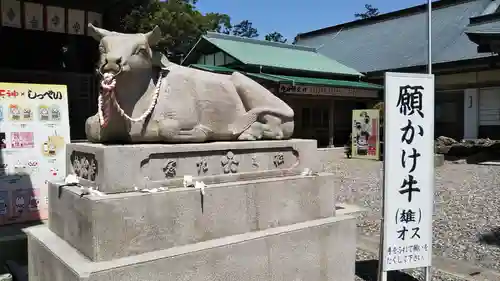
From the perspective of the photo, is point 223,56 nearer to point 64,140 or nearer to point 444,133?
point 444,133

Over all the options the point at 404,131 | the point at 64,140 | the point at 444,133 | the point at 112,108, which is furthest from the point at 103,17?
the point at 444,133

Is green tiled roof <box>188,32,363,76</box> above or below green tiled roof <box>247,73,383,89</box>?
above

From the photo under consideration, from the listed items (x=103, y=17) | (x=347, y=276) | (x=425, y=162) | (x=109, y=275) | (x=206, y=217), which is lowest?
(x=347, y=276)

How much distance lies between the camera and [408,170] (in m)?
3.36

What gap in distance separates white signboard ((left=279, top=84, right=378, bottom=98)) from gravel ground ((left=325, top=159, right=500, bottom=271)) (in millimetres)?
3632

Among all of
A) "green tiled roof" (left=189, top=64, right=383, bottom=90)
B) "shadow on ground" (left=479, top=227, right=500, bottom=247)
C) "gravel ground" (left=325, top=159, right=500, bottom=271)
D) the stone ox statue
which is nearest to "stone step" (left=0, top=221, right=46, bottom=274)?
the stone ox statue

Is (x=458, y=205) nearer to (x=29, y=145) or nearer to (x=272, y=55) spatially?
(x=29, y=145)

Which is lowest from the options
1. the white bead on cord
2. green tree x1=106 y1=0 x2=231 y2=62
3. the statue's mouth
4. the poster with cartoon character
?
the poster with cartoon character

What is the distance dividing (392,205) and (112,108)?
2.23 metres

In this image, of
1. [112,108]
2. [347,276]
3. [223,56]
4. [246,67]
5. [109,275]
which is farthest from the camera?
[223,56]

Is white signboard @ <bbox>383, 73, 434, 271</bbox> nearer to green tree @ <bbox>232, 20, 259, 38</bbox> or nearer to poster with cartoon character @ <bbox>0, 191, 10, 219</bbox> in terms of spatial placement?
poster with cartoon character @ <bbox>0, 191, 10, 219</bbox>

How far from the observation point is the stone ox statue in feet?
9.24

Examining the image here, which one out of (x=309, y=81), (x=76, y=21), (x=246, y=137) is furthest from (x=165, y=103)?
(x=309, y=81)

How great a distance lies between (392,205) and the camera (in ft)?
10.9
